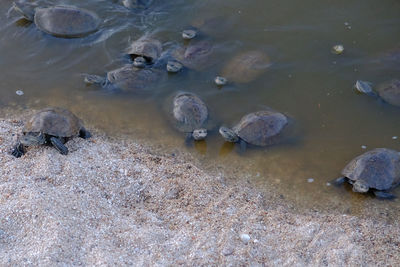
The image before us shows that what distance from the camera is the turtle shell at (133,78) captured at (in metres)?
7.43

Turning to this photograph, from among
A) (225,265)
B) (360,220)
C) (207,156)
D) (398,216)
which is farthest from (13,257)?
(398,216)

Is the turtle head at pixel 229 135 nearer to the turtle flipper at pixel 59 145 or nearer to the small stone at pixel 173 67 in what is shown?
the small stone at pixel 173 67

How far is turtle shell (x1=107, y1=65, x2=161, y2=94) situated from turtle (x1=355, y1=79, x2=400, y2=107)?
10.9ft

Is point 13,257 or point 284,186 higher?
point 13,257

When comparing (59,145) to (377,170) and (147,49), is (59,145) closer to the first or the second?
(147,49)

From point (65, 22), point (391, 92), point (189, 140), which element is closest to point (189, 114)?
point (189, 140)

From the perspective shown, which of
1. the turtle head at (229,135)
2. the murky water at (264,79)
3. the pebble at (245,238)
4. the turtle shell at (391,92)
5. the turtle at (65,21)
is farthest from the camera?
the turtle at (65,21)

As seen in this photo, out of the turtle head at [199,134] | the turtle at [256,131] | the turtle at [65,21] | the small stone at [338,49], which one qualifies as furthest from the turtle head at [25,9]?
the small stone at [338,49]

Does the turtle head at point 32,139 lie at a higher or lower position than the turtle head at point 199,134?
higher

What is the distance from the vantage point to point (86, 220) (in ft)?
16.5

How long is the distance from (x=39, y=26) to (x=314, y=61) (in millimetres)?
5098

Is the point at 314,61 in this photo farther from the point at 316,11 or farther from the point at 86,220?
the point at 86,220

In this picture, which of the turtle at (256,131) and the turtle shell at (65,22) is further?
the turtle shell at (65,22)

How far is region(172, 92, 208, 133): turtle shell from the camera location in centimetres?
680
